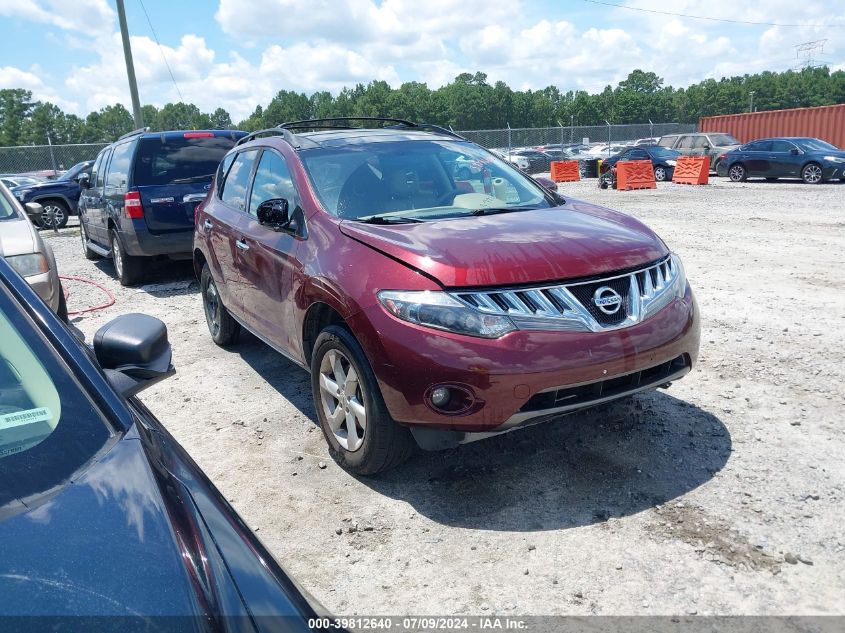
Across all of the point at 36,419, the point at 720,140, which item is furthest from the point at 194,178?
the point at 720,140

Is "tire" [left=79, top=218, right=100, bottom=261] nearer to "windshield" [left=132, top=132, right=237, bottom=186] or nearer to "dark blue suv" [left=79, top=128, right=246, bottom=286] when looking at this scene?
"dark blue suv" [left=79, top=128, right=246, bottom=286]

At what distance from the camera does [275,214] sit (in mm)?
4027

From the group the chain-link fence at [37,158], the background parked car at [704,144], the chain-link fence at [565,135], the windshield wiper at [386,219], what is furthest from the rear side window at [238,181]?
the chain-link fence at [565,135]

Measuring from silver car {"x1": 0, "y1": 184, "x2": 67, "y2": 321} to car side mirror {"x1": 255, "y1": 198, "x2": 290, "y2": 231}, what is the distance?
8.20 feet

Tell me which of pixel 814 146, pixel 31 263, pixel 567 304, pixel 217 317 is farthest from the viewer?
pixel 814 146

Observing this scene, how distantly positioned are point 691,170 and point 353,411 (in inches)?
836

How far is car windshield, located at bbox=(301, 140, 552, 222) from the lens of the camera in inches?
157

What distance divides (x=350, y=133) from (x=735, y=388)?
10.3 feet

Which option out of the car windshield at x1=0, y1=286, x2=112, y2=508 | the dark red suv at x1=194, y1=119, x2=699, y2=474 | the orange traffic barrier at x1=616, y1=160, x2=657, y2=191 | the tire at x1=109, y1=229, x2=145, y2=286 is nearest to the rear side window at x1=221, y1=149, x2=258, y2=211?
the dark red suv at x1=194, y1=119, x2=699, y2=474

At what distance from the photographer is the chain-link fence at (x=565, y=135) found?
34.2 metres

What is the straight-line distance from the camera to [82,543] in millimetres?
1379

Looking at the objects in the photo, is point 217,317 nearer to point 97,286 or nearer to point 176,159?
point 176,159

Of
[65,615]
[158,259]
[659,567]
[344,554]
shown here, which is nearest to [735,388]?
[659,567]

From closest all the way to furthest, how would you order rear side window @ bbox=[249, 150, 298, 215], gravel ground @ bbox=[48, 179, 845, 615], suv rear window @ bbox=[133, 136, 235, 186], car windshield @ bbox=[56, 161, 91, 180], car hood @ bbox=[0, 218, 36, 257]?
1. gravel ground @ bbox=[48, 179, 845, 615]
2. rear side window @ bbox=[249, 150, 298, 215]
3. car hood @ bbox=[0, 218, 36, 257]
4. suv rear window @ bbox=[133, 136, 235, 186]
5. car windshield @ bbox=[56, 161, 91, 180]
